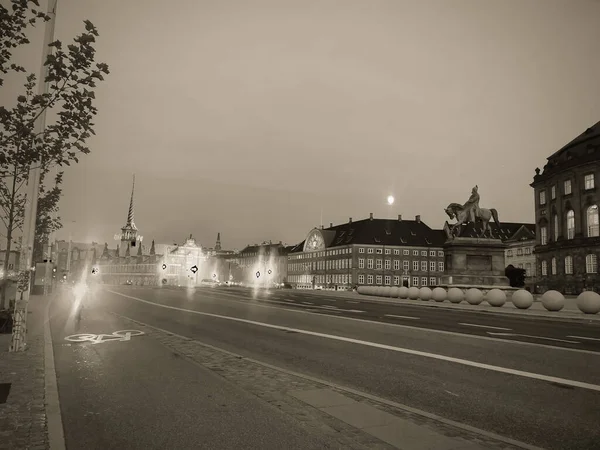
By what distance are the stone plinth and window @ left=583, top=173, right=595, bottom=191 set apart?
1282 inches

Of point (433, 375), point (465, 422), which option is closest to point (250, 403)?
point (465, 422)

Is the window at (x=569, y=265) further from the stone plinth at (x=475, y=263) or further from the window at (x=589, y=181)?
the stone plinth at (x=475, y=263)

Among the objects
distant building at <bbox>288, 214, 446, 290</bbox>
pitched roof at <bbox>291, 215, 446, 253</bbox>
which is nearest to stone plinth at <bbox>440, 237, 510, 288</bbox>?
distant building at <bbox>288, 214, 446, 290</bbox>

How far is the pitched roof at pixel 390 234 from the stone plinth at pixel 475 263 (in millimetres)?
73988

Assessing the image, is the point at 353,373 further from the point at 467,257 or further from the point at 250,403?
the point at 467,257

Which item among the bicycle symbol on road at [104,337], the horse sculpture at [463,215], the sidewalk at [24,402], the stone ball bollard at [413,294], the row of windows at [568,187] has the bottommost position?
the bicycle symbol on road at [104,337]

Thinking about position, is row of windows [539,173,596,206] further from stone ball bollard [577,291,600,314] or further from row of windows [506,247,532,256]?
stone ball bollard [577,291,600,314]

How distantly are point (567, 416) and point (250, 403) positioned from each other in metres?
4.25

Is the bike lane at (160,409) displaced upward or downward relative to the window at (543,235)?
downward

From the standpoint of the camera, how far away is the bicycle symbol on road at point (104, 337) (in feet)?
43.5

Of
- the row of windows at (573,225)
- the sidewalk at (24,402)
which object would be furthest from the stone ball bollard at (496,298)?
the row of windows at (573,225)

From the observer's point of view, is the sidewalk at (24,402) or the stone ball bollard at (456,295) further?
the stone ball bollard at (456,295)

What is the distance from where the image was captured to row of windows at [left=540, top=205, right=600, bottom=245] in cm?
6122

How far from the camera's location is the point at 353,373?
354 inches
